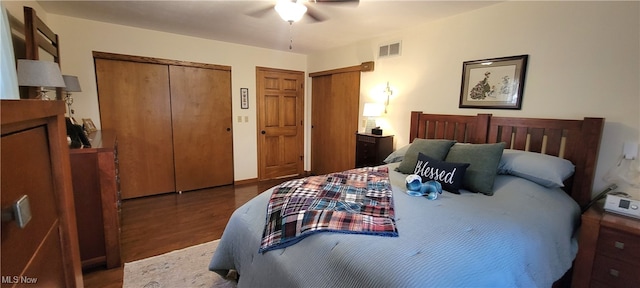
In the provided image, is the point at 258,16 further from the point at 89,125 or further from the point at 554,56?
the point at 554,56

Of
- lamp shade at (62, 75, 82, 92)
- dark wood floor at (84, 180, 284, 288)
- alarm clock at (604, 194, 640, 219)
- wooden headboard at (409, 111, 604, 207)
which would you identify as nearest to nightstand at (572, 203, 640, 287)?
alarm clock at (604, 194, 640, 219)

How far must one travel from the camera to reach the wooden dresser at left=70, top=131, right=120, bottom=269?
1.94m

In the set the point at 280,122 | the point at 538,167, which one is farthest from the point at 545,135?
the point at 280,122

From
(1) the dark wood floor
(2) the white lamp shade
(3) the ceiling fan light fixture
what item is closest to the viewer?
(3) the ceiling fan light fixture

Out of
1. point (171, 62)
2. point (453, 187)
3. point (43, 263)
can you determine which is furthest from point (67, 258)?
point (171, 62)

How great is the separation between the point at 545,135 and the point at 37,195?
9.89 ft

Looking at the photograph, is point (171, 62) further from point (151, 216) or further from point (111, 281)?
point (111, 281)

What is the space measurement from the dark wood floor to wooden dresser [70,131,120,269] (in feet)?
0.46

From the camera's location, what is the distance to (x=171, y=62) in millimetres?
3654

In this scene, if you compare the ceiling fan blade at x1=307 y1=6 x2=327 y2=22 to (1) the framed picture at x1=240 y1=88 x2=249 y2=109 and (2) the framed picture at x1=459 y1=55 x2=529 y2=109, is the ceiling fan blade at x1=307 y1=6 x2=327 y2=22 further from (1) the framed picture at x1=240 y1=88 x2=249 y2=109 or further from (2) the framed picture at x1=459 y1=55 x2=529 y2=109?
(1) the framed picture at x1=240 y1=88 x2=249 y2=109

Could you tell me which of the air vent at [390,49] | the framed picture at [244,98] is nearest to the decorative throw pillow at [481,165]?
the air vent at [390,49]

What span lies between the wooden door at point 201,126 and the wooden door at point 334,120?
1.50 metres

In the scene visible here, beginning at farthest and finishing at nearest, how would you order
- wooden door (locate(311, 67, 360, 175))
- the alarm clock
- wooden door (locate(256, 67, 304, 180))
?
wooden door (locate(256, 67, 304, 180)), wooden door (locate(311, 67, 360, 175)), the alarm clock

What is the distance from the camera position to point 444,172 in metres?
2.01
